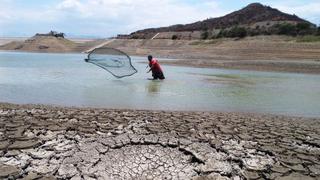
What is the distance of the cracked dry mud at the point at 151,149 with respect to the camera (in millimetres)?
5898

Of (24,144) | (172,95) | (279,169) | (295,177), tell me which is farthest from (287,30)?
(24,144)

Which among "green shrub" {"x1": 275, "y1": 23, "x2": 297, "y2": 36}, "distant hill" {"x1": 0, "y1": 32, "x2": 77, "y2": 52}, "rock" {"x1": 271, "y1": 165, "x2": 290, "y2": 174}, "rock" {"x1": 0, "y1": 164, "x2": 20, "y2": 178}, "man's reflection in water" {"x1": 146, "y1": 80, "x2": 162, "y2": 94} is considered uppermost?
"green shrub" {"x1": 275, "y1": 23, "x2": 297, "y2": 36}

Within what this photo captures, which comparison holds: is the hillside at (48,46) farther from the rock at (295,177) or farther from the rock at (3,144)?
the rock at (295,177)

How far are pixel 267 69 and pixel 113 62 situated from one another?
11.1 metres

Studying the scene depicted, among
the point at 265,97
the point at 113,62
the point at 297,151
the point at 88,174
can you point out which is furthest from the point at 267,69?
the point at 88,174

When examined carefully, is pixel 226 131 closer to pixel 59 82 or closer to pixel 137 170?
pixel 137 170

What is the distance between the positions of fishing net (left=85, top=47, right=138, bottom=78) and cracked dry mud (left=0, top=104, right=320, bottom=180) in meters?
12.3

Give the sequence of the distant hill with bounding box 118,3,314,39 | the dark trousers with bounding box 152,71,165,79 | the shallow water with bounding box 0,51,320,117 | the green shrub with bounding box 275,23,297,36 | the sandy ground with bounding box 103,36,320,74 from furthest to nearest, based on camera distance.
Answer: the distant hill with bounding box 118,3,314,39
the green shrub with bounding box 275,23,297,36
the sandy ground with bounding box 103,36,320,74
the dark trousers with bounding box 152,71,165,79
the shallow water with bounding box 0,51,320,117

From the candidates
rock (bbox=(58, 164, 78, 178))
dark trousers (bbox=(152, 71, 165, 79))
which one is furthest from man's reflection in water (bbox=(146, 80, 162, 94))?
rock (bbox=(58, 164, 78, 178))

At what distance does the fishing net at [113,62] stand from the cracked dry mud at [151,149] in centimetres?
1226

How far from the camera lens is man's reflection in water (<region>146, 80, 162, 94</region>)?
15.4 m

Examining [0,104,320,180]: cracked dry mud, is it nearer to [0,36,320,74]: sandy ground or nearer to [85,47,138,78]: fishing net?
[85,47,138,78]: fishing net

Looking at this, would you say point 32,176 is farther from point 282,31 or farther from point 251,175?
→ point 282,31

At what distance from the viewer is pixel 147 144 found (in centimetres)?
668
